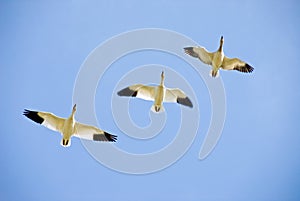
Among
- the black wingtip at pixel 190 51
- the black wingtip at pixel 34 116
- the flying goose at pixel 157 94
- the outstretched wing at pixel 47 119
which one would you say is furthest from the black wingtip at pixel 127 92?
the black wingtip at pixel 34 116

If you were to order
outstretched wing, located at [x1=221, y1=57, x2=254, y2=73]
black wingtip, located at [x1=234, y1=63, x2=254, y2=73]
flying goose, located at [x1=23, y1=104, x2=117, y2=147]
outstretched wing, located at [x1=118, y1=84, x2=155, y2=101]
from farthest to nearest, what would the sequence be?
1. black wingtip, located at [x1=234, y1=63, x2=254, y2=73]
2. outstretched wing, located at [x1=221, y1=57, x2=254, y2=73]
3. outstretched wing, located at [x1=118, y1=84, x2=155, y2=101]
4. flying goose, located at [x1=23, y1=104, x2=117, y2=147]

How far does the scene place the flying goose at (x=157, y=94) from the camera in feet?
36.4

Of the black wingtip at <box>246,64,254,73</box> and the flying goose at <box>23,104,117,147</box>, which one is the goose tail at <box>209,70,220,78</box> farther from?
the flying goose at <box>23,104,117,147</box>

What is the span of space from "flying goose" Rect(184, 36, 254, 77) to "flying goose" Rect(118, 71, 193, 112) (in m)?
0.81

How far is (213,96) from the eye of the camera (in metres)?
12.5

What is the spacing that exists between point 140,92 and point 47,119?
78.2 inches

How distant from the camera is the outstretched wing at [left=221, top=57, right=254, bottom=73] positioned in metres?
11.3

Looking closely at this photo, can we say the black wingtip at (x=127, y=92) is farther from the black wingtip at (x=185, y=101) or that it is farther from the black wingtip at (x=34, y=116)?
the black wingtip at (x=34, y=116)

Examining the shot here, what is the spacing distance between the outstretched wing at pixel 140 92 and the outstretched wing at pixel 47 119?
1375 millimetres

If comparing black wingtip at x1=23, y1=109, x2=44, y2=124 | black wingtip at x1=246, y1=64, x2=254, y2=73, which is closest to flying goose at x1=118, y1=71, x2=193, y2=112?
black wingtip at x1=246, y1=64, x2=254, y2=73

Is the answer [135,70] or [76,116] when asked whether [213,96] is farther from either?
[76,116]

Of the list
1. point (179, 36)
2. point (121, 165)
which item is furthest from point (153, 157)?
point (179, 36)

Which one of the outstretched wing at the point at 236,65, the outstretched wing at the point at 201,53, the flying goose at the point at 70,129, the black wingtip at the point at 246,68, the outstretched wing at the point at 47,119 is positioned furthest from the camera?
the black wingtip at the point at 246,68

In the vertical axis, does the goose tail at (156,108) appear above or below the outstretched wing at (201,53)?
below
